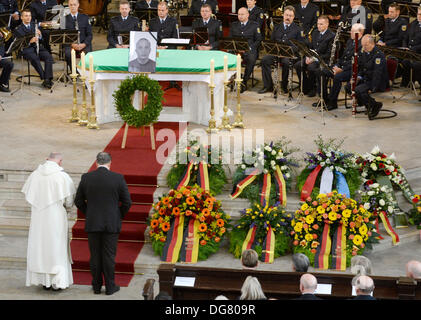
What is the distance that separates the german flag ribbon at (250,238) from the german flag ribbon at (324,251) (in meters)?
0.75

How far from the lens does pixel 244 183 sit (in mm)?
10703

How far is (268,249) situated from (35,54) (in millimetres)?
7838

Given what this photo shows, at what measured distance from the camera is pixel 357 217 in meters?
9.95

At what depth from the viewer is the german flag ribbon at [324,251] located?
9883 millimetres

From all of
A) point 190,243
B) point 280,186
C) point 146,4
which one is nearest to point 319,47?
point 146,4

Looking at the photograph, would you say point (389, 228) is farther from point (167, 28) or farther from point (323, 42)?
point (167, 28)

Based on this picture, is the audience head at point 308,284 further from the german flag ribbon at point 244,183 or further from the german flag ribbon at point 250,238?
the german flag ribbon at point 244,183

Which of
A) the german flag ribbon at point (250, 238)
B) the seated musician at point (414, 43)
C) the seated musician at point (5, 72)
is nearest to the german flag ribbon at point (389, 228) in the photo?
the german flag ribbon at point (250, 238)

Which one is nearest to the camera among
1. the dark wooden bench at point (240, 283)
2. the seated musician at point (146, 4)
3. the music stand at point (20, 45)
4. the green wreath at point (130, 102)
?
the dark wooden bench at point (240, 283)

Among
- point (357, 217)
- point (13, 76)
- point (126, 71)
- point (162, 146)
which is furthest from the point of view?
point (13, 76)

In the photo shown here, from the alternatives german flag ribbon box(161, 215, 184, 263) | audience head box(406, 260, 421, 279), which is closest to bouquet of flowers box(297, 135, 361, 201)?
german flag ribbon box(161, 215, 184, 263)
